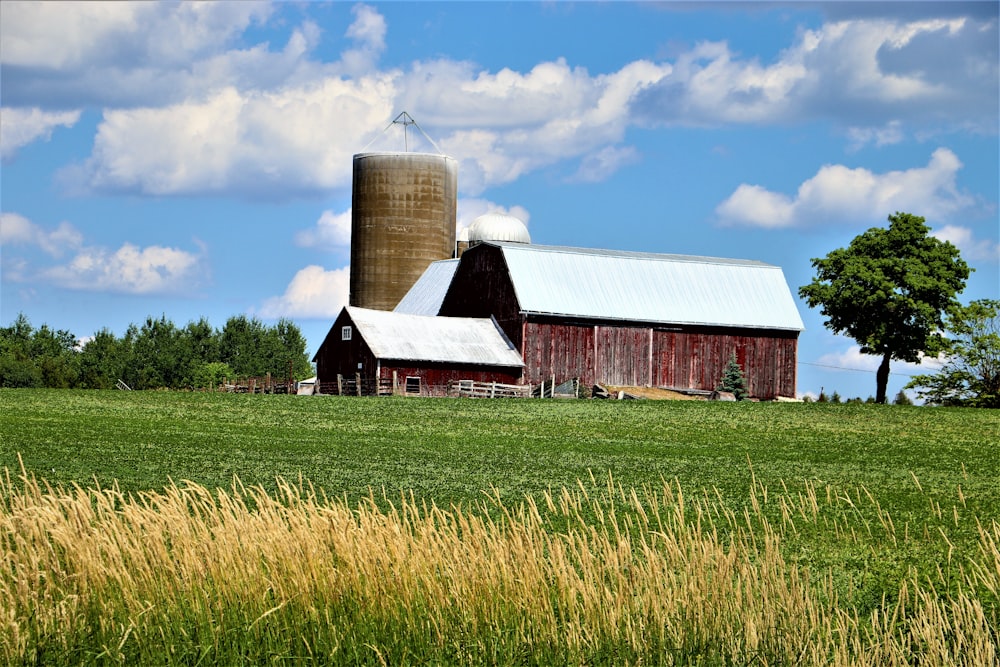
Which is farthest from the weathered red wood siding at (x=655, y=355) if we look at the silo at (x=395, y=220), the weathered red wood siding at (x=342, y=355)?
the silo at (x=395, y=220)

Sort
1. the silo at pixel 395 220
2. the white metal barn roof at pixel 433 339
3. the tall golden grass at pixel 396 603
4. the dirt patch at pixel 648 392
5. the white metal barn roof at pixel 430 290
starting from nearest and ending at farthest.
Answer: the tall golden grass at pixel 396 603
the white metal barn roof at pixel 433 339
the dirt patch at pixel 648 392
the white metal barn roof at pixel 430 290
the silo at pixel 395 220


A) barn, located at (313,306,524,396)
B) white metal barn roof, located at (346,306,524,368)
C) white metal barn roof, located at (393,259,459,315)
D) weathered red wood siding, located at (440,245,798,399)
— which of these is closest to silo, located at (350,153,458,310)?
white metal barn roof, located at (393,259,459,315)

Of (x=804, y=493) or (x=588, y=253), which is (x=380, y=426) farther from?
(x=588, y=253)

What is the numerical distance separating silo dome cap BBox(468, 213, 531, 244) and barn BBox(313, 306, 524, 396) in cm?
1191

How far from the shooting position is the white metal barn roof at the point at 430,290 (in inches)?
2176

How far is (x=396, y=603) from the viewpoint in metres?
9.92

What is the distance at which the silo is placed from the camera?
59031 millimetres

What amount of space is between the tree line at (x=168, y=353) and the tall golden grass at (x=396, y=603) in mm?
70878

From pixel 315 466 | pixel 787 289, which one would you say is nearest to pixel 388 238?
pixel 787 289

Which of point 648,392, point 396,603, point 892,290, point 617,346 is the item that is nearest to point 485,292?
point 617,346

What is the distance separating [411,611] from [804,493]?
35.4 ft

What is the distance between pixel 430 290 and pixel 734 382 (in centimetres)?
1351

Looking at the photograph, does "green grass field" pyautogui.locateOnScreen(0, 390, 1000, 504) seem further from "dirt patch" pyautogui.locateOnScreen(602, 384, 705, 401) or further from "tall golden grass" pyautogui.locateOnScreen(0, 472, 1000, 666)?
"dirt patch" pyautogui.locateOnScreen(602, 384, 705, 401)

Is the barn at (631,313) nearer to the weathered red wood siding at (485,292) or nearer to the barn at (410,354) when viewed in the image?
the weathered red wood siding at (485,292)
